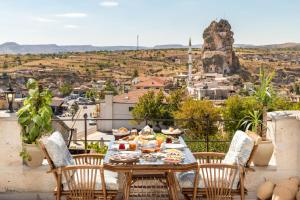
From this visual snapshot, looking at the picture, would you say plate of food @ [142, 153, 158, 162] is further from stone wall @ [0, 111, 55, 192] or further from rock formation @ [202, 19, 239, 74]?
rock formation @ [202, 19, 239, 74]

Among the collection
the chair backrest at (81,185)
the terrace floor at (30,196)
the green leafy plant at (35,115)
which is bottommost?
the terrace floor at (30,196)

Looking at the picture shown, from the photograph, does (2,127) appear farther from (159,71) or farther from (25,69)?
(159,71)

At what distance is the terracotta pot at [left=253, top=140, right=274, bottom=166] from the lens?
5246 millimetres

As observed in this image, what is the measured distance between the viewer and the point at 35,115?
5242 mm

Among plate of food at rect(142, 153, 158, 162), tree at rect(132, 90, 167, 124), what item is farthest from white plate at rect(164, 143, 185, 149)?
tree at rect(132, 90, 167, 124)

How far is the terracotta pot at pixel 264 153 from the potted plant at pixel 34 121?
8.30 feet

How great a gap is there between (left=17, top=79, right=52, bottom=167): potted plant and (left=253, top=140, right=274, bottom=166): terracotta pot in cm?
253

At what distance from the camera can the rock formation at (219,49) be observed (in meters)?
110

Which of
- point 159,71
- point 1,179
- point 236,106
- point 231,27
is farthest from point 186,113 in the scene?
point 231,27

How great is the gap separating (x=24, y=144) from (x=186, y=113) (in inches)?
1322

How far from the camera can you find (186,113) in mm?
38469

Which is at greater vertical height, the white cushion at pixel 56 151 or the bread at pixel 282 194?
the white cushion at pixel 56 151

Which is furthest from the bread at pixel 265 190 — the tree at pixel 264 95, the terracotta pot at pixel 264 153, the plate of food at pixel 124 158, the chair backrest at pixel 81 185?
the chair backrest at pixel 81 185

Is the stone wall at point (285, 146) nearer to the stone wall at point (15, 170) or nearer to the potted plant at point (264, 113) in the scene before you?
the potted plant at point (264, 113)
